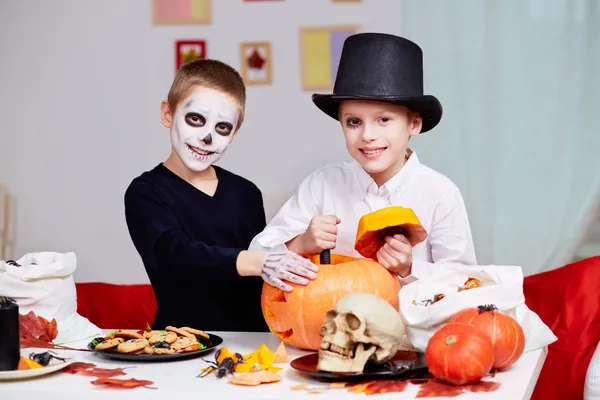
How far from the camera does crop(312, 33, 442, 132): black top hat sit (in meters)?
1.65

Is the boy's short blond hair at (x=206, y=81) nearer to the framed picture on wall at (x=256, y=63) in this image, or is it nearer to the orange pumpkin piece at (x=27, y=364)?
the orange pumpkin piece at (x=27, y=364)

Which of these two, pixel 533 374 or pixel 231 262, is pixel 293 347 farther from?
pixel 533 374

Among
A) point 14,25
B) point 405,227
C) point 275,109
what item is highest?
point 14,25

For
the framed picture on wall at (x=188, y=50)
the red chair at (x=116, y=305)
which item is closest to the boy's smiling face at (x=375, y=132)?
the red chair at (x=116, y=305)

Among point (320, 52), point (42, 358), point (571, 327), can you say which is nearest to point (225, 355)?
point (42, 358)

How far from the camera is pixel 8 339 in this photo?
4.16ft

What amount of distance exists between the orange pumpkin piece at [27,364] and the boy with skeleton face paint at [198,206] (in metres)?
0.44

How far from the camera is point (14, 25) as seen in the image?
11.8 feet

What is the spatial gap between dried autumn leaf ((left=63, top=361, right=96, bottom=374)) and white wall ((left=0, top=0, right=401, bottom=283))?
1992 mm

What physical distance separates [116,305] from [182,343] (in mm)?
1061

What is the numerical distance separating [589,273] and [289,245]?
79 cm

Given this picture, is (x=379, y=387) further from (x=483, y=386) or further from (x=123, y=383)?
(x=123, y=383)

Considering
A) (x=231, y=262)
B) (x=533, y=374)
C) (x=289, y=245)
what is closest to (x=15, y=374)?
(x=231, y=262)

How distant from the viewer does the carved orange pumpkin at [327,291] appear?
1.42 meters
